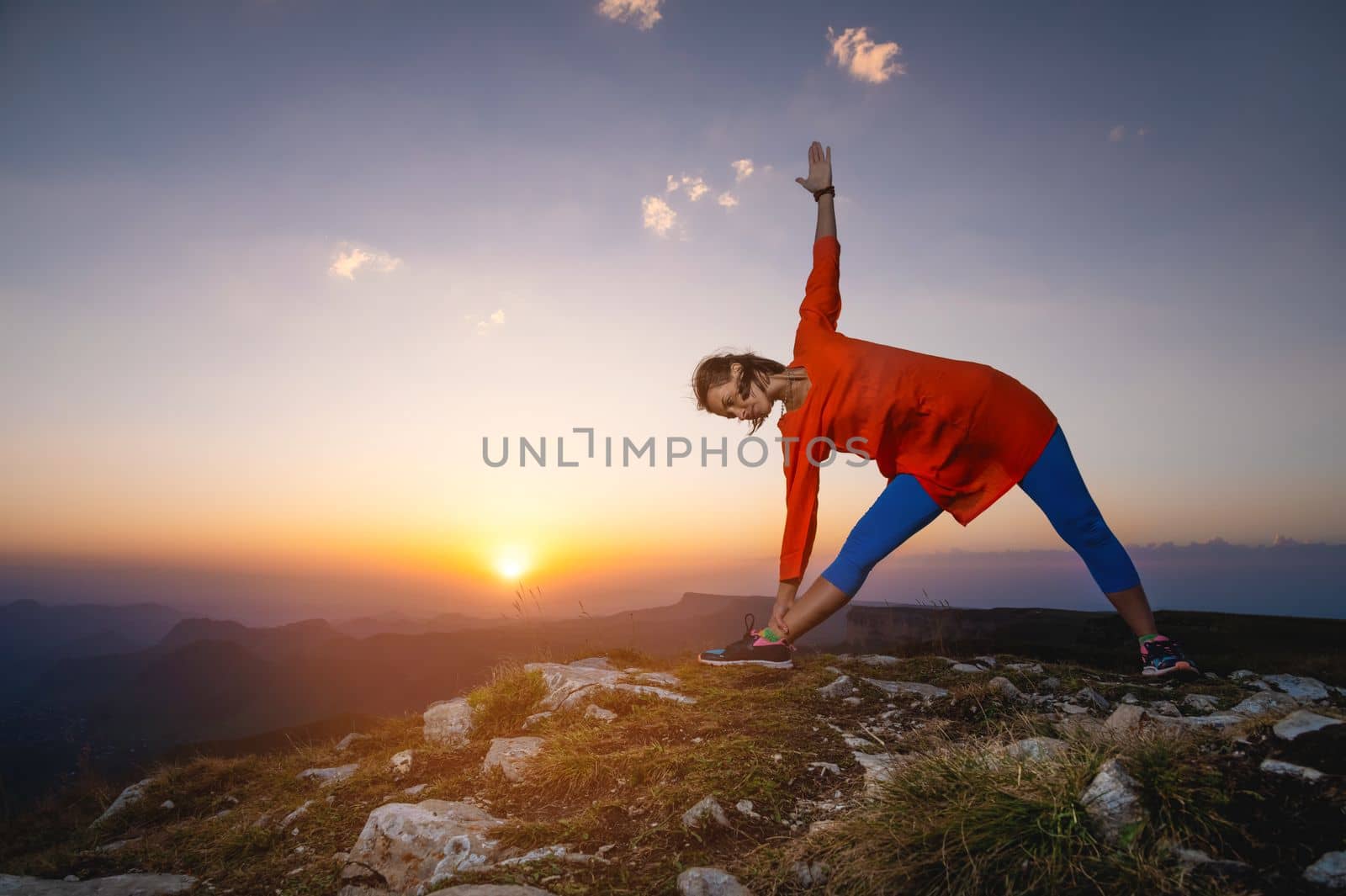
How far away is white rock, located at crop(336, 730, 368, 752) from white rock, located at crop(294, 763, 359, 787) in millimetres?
481

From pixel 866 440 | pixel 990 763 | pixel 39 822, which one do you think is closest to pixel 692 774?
pixel 990 763

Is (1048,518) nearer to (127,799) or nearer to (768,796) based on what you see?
(768,796)

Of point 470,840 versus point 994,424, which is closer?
point 470,840

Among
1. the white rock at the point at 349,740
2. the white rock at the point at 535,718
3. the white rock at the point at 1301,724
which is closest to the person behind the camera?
the white rock at the point at 1301,724

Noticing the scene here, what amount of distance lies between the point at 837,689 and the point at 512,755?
2.35m

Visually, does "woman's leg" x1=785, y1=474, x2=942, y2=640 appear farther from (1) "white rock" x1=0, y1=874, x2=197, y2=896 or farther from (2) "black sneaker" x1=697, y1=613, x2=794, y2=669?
(1) "white rock" x1=0, y1=874, x2=197, y2=896

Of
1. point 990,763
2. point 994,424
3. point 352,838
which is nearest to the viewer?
point 990,763

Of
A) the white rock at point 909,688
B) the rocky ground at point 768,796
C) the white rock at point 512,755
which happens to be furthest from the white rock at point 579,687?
the white rock at point 909,688

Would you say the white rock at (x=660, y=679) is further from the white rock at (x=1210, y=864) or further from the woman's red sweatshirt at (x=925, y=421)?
the white rock at (x=1210, y=864)

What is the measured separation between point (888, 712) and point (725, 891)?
7.73 feet

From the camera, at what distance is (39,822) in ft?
20.2

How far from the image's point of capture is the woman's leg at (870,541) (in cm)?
408

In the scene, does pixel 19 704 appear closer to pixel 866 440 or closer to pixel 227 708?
pixel 227 708

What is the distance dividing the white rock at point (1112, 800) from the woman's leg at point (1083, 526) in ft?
8.09
